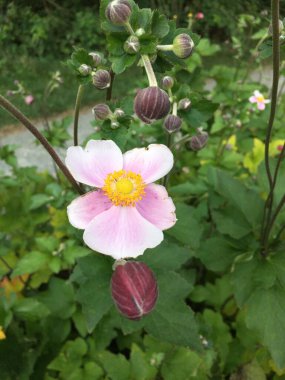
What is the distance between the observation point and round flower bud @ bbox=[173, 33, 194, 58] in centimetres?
70

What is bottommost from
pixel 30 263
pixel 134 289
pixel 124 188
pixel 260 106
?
pixel 30 263

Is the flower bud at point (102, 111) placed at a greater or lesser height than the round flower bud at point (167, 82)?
lesser

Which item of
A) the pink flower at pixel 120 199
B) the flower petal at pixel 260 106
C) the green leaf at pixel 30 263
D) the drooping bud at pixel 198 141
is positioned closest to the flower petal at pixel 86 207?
the pink flower at pixel 120 199

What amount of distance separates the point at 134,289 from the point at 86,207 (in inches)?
6.5

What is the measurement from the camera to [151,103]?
70 cm

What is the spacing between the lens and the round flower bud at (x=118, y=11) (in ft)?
2.17

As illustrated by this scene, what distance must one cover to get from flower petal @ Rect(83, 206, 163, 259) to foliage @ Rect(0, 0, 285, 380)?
0.57ft

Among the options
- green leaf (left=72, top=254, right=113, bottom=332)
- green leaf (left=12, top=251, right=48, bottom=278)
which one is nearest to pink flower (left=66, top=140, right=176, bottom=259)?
green leaf (left=72, top=254, right=113, bottom=332)

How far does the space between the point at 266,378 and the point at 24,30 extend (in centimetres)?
447

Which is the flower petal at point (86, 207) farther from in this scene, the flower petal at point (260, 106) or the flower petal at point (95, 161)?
the flower petal at point (260, 106)

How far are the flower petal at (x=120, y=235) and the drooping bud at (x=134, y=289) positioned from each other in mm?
29

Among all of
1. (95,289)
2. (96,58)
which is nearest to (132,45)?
(96,58)

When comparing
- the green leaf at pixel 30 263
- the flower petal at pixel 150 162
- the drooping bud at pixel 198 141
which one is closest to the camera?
the flower petal at pixel 150 162

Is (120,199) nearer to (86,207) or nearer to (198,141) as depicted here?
(86,207)
